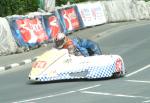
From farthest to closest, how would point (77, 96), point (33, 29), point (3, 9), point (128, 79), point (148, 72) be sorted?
point (3, 9), point (33, 29), point (148, 72), point (128, 79), point (77, 96)

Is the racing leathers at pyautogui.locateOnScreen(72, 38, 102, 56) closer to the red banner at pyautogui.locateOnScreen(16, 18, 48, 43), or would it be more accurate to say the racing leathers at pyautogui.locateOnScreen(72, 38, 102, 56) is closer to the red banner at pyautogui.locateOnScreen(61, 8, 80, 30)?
the red banner at pyautogui.locateOnScreen(16, 18, 48, 43)

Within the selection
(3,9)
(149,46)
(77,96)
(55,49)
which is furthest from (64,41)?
(3,9)

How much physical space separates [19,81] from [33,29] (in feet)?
25.9

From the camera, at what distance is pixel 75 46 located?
671 inches

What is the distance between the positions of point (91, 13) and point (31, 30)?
283 inches

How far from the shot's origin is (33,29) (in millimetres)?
25391

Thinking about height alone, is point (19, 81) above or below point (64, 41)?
below

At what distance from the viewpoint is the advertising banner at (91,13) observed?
31.1 meters

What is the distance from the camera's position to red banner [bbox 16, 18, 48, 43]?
24859 mm

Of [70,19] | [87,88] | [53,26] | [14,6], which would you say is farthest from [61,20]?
[87,88]

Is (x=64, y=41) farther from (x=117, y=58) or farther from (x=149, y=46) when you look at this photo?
(x=149, y=46)

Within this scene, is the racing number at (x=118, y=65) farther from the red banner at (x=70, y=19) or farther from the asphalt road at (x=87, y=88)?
the red banner at (x=70, y=19)

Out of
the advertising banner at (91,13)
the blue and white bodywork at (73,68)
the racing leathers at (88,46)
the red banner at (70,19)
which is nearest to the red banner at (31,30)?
the red banner at (70,19)

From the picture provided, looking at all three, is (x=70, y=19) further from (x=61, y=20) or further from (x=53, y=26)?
(x=53, y=26)
